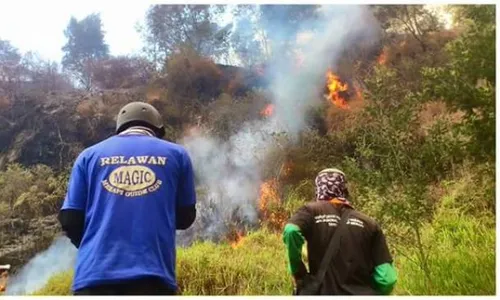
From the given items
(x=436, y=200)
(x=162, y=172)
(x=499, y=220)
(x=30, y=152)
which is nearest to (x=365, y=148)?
(x=436, y=200)

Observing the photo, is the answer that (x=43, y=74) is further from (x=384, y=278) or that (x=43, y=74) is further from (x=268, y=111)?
(x=384, y=278)

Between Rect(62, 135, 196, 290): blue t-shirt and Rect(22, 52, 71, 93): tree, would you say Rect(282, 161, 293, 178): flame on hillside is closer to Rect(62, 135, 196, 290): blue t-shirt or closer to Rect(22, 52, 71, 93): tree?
Rect(22, 52, 71, 93): tree

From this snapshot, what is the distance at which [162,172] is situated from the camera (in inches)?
92.6

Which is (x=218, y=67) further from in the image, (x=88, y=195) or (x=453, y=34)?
(x=88, y=195)

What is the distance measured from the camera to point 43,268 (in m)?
3.94

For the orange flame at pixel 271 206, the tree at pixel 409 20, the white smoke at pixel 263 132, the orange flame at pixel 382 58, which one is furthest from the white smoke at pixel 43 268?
the tree at pixel 409 20

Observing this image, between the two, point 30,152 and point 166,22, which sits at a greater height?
point 166,22

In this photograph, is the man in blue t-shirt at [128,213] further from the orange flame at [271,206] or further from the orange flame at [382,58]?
the orange flame at [382,58]

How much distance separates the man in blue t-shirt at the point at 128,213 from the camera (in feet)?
7.34

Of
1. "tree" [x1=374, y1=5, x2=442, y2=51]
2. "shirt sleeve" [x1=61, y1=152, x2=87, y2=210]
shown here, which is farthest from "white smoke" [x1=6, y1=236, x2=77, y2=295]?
"tree" [x1=374, y1=5, x2=442, y2=51]

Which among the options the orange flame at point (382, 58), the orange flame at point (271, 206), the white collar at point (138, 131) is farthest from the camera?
the orange flame at point (382, 58)

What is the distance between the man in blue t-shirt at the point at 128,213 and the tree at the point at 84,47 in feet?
6.11

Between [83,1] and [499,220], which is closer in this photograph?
[499,220]

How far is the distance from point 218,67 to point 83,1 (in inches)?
37.9
